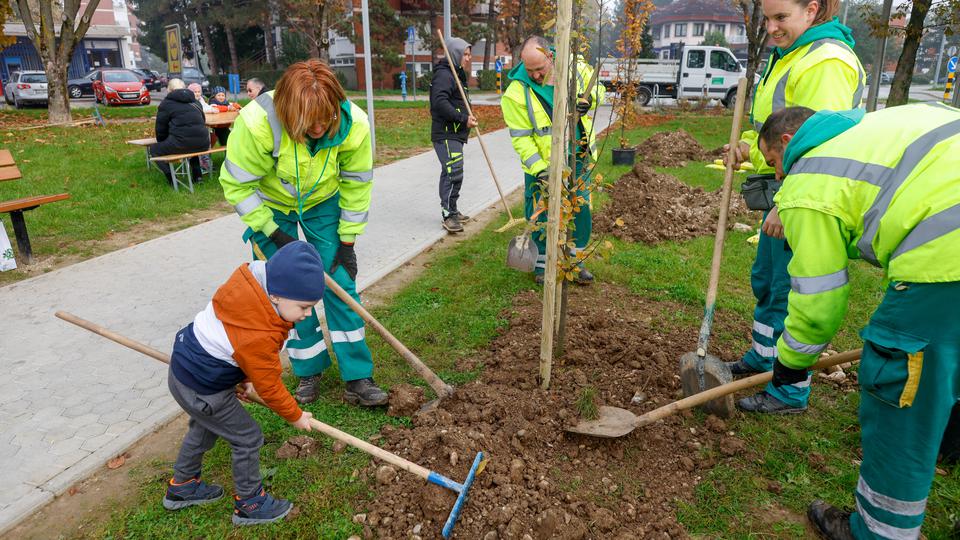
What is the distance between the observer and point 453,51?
7.08 m

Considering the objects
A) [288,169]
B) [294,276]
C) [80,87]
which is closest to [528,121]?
[288,169]

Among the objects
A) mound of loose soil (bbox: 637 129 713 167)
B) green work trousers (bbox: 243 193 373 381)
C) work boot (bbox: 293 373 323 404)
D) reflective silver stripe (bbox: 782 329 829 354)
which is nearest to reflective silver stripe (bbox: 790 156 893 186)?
reflective silver stripe (bbox: 782 329 829 354)

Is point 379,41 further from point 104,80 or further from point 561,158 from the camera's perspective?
point 561,158

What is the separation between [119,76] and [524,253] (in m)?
24.3

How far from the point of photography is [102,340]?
14.7 feet

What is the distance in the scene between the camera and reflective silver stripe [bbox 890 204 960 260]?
1882 millimetres

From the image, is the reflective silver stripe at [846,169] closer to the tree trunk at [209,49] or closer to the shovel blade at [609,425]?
the shovel blade at [609,425]

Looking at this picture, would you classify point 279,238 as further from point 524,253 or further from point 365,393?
point 524,253

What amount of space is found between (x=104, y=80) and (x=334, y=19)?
13.0 meters

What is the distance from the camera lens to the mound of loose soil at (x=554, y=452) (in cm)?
263

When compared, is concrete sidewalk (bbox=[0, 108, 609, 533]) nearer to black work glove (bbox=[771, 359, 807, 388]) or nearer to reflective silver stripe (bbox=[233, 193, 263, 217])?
reflective silver stripe (bbox=[233, 193, 263, 217])

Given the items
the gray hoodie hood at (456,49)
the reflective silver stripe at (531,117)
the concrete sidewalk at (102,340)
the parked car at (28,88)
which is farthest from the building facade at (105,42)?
the reflective silver stripe at (531,117)

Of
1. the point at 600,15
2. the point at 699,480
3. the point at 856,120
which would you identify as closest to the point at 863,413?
the point at 699,480

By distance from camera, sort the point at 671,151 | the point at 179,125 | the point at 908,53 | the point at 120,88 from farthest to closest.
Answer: the point at 120,88 → the point at 908,53 → the point at 671,151 → the point at 179,125
